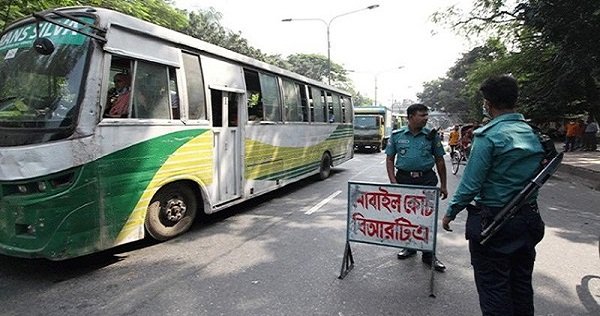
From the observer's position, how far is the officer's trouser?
8.22ft

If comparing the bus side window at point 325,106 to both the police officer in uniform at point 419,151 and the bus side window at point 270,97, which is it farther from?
the police officer in uniform at point 419,151

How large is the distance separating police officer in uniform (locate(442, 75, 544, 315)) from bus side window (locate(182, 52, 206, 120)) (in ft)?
12.5

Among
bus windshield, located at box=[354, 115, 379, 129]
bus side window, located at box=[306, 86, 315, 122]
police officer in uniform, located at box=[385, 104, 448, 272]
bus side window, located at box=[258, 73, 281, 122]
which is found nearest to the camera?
police officer in uniform, located at box=[385, 104, 448, 272]

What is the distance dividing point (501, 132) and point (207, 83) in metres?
4.21

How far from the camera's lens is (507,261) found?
8.39 feet

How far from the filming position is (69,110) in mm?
3855

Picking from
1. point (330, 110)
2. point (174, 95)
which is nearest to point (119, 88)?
point (174, 95)

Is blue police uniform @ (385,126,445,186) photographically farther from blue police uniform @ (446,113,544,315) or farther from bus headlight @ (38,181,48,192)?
bus headlight @ (38,181,48,192)

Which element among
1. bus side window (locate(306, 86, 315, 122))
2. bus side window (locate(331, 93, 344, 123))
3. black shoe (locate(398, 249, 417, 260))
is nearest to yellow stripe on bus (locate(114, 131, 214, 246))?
black shoe (locate(398, 249, 417, 260))

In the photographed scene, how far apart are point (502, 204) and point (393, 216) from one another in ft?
4.99

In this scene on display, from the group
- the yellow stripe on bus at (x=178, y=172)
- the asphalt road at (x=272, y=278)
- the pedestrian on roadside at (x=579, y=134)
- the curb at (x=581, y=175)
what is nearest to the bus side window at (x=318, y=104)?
the asphalt road at (x=272, y=278)

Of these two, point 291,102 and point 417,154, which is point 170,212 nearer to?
point 417,154

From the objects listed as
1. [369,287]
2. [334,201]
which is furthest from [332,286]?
[334,201]

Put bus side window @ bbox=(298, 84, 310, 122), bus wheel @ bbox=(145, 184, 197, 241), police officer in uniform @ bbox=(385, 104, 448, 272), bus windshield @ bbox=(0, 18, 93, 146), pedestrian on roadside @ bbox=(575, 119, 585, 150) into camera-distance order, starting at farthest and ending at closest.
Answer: pedestrian on roadside @ bbox=(575, 119, 585, 150) → bus side window @ bbox=(298, 84, 310, 122) → bus wheel @ bbox=(145, 184, 197, 241) → police officer in uniform @ bbox=(385, 104, 448, 272) → bus windshield @ bbox=(0, 18, 93, 146)
